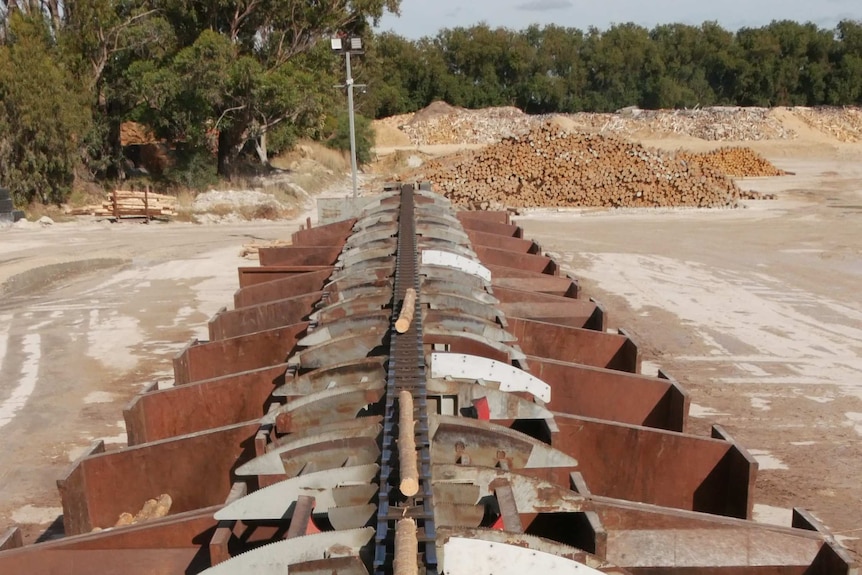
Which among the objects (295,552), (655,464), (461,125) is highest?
(461,125)

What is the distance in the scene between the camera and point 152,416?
504 centimetres

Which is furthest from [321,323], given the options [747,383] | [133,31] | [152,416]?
[133,31]

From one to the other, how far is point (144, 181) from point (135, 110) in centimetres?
271

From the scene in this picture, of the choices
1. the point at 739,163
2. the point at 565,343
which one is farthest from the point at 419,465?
the point at 739,163

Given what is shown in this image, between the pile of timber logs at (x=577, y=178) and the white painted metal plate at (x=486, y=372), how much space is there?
22.1 metres

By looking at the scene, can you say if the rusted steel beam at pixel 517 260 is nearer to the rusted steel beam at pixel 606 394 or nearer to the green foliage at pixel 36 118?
the rusted steel beam at pixel 606 394

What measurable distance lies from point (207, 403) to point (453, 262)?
2.66 meters

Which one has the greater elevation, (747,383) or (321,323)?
(321,323)

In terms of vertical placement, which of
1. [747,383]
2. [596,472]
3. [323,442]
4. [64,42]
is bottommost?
[747,383]

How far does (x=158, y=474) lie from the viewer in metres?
4.30

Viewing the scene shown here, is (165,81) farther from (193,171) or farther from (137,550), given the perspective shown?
(137,550)

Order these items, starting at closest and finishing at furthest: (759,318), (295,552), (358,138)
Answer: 1. (295,552)
2. (759,318)
3. (358,138)

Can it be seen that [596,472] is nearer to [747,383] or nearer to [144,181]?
[747,383]

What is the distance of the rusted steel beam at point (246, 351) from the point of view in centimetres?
620
